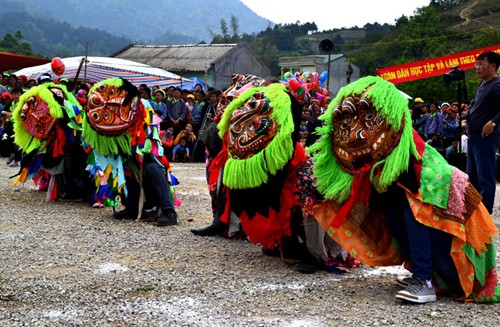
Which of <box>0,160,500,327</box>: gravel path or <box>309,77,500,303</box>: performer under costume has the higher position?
<box>309,77,500,303</box>: performer under costume

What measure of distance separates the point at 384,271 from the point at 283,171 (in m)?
1.11

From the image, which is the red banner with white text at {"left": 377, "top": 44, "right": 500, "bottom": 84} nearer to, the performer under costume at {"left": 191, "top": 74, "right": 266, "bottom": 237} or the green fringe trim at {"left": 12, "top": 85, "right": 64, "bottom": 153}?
the green fringe trim at {"left": 12, "top": 85, "right": 64, "bottom": 153}

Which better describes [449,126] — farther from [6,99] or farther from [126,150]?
[6,99]

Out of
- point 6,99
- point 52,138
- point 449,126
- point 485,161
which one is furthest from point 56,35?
point 485,161

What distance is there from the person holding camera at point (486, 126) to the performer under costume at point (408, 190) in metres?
2.08

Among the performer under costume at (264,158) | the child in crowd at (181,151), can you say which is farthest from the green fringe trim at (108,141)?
the child in crowd at (181,151)

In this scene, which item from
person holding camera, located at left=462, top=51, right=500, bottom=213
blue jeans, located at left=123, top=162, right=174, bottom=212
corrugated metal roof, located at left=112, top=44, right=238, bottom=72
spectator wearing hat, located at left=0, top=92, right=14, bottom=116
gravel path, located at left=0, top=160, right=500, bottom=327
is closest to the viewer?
gravel path, located at left=0, top=160, right=500, bottom=327

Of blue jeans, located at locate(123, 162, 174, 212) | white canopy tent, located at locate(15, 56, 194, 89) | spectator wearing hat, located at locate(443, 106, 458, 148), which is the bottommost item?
blue jeans, located at locate(123, 162, 174, 212)

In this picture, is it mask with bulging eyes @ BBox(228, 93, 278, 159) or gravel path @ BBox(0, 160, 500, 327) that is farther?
mask with bulging eyes @ BBox(228, 93, 278, 159)

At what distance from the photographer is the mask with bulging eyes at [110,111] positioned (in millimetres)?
6191

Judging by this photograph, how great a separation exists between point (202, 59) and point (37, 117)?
28.4m

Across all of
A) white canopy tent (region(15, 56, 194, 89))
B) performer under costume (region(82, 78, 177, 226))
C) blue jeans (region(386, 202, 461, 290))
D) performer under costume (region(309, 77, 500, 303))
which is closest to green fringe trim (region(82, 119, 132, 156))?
performer under costume (region(82, 78, 177, 226))

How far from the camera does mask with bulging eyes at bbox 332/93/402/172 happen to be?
3809 millimetres

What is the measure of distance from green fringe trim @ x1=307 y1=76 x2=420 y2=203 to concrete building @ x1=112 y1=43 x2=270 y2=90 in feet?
92.3
